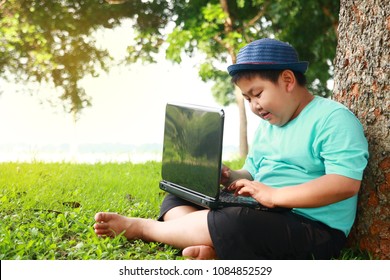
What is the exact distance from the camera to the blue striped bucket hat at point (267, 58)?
2.67 m

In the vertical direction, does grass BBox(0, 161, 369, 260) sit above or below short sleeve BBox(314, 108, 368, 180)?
below

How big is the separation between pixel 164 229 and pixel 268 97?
81cm

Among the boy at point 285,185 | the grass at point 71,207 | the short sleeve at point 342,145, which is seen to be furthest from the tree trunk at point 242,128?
the short sleeve at point 342,145

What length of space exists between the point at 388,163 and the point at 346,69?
1.87 feet

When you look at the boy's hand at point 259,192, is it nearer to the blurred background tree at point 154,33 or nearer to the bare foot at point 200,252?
the bare foot at point 200,252

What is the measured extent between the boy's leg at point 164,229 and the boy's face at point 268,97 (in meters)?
0.53

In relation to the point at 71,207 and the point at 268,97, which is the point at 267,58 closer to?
the point at 268,97

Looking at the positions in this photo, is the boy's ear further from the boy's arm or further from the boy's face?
the boy's arm

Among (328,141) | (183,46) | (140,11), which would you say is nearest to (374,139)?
(328,141)

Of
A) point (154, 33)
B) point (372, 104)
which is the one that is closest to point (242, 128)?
point (154, 33)

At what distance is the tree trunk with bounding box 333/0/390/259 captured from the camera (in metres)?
2.81

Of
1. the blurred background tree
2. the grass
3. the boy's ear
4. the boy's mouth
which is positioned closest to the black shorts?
the grass

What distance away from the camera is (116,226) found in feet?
9.58

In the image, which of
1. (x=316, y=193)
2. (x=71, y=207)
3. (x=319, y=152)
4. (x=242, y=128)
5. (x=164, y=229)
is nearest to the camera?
(x=316, y=193)
